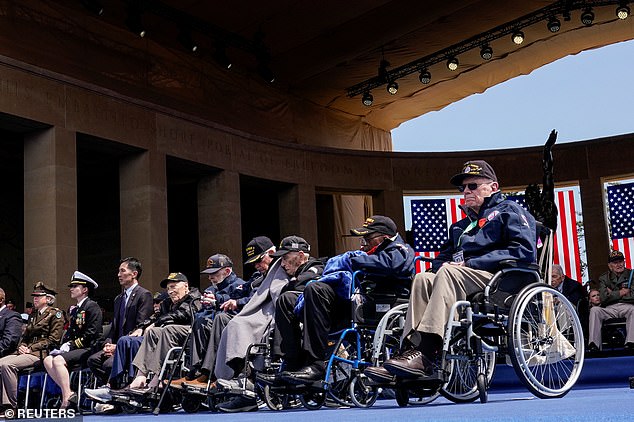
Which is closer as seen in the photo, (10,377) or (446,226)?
(10,377)

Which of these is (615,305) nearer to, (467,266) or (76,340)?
(467,266)

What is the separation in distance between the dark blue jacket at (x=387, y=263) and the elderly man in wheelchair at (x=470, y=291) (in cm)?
33

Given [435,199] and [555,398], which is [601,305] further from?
[435,199]

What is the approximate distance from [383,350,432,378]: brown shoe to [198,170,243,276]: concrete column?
8644 mm

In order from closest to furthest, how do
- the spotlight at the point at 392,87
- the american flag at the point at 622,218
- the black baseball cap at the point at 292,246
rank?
the black baseball cap at the point at 292,246 → the american flag at the point at 622,218 → the spotlight at the point at 392,87

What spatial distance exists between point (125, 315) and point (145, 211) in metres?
4.72

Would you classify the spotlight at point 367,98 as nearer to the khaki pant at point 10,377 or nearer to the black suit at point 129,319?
the black suit at point 129,319

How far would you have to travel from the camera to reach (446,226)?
46.5ft

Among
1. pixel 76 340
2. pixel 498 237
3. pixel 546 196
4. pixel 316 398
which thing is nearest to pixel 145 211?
pixel 76 340

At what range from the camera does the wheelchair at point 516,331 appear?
3.56 metres

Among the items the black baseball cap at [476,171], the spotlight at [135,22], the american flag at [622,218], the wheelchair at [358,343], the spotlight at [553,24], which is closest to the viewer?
the black baseball cap at [476,171]

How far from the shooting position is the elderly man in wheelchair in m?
3.58

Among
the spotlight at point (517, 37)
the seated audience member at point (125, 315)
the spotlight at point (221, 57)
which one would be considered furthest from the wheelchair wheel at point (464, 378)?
the spotlight at point (517, 37)

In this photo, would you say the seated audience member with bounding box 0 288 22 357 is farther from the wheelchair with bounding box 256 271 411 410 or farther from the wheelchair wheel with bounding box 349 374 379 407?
the wheelchair wheel with bounding box 349 374 379 407
